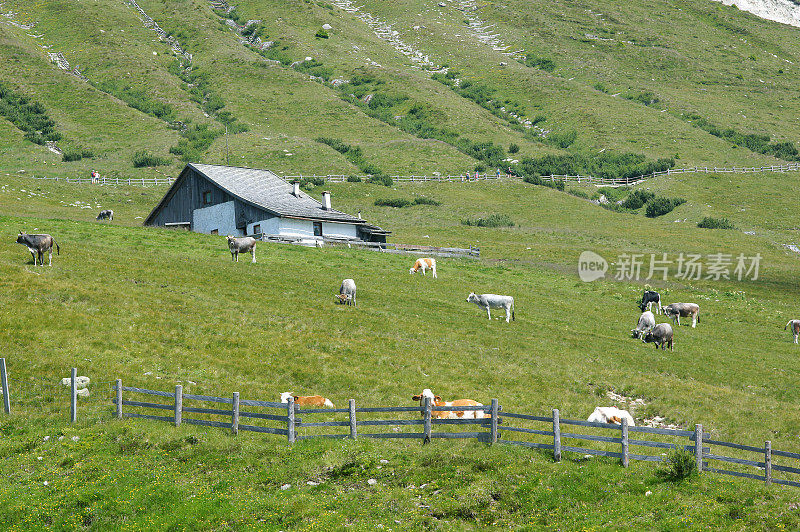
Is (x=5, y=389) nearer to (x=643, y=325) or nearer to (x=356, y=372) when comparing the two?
(x=356, y=372)

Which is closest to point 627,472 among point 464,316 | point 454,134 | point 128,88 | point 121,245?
point 464,316

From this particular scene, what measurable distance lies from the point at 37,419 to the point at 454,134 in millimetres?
113280

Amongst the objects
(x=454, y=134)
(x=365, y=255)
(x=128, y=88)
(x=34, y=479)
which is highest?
(x=128, y=88)

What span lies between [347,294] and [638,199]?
70.6 m

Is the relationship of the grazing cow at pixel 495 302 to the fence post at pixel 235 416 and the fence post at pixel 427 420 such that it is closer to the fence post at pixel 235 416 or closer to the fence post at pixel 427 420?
the fence post at pixel 427 420

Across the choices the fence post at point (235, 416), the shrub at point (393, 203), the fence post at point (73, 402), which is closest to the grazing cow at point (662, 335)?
the fence post at point (235, 416)

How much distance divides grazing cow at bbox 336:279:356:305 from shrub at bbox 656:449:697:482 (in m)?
22.1

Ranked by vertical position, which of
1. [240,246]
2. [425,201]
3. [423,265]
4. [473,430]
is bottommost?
[473,430]

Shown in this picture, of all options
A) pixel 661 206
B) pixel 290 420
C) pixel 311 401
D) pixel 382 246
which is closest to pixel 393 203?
pixel 382 246

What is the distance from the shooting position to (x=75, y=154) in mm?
100188

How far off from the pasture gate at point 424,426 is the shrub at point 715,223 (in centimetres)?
6781

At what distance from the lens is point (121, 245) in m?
43.7

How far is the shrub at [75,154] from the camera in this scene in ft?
325

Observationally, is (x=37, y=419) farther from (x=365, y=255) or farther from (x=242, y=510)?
(x=365, y=255)
